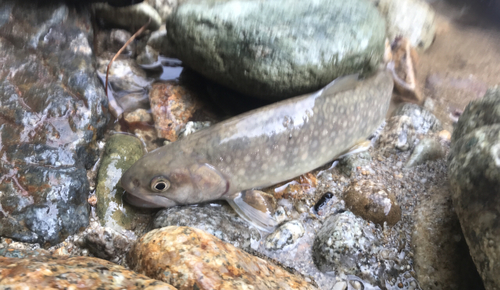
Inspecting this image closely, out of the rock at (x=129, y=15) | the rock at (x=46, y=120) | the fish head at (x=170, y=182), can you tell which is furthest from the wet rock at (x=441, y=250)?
the rock at (x=129, y=15)

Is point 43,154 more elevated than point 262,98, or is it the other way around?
point 262,98

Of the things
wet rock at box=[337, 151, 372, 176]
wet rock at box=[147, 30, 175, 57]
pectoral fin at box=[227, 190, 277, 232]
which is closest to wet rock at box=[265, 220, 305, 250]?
pectoral fin at box=[227, 190, 277, 232]

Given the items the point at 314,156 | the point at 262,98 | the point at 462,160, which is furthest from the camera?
the point at 262,98

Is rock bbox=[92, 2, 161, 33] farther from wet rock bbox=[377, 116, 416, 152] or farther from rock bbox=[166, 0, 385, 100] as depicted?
wet rock bbox=[377, 116, 416, 152]

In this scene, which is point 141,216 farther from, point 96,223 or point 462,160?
point 462,160

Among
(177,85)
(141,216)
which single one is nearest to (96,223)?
(141,216)
